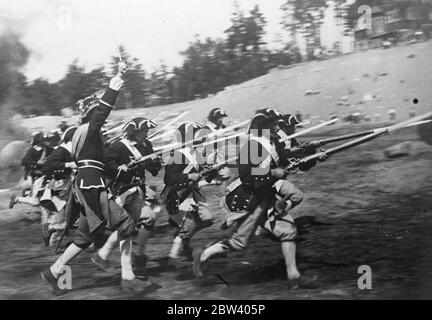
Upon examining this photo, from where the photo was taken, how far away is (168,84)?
558cm

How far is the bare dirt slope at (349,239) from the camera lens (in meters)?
5.00

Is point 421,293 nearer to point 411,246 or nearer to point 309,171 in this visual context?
point 411,246

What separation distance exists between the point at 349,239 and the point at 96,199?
2.28 m

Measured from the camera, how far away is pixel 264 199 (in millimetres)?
5070

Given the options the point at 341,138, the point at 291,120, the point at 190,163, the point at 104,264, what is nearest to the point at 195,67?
the point at 190,163

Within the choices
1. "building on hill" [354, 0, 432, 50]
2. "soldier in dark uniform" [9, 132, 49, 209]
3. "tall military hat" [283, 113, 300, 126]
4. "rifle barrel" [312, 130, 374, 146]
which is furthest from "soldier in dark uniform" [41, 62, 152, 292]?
"building on hill" [354, 0, 432, 50]

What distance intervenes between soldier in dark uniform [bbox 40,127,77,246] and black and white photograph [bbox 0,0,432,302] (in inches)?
0.7

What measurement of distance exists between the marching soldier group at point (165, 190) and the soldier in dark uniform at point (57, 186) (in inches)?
0.6

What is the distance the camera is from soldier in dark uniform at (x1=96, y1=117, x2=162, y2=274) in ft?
17.5

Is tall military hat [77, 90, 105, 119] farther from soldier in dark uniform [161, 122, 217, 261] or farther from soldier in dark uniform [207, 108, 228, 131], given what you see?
soldier in dark uniform [207, 108, 228, 131]

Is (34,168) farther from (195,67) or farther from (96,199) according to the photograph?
(195,67)

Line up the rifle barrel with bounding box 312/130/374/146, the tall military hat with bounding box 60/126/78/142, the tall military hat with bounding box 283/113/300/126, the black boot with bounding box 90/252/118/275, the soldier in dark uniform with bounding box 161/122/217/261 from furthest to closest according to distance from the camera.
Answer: the tall military hat with bounding box 60/126/78/142 < the black boot with bounding box 90/252/118/275 < the soldier in dark uniform with bounding box 161/122/217/261 < the tall military hat with bounding box 283/113/300/126 < the rifle barrel with bounding box 312/130/374/146

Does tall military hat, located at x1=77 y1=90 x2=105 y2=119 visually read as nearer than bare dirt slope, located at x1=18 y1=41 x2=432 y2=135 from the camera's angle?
No

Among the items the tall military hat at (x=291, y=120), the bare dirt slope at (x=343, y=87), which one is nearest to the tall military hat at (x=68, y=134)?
the bare dirt slope at (x=343, y=87)
